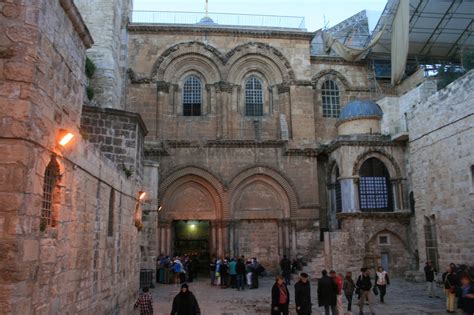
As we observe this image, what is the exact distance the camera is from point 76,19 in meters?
6.69

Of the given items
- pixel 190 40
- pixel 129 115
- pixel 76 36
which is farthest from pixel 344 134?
pixel 76 36

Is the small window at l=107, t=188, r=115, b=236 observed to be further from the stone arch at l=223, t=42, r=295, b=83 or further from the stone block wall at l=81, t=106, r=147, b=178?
the stone arch at l=223, t=42, r=295, b=83

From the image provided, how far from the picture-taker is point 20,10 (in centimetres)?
517

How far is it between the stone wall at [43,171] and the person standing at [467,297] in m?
6.64

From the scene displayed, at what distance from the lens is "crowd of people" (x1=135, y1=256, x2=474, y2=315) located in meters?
7.97

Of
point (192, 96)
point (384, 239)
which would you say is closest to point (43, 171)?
point (384, 239)

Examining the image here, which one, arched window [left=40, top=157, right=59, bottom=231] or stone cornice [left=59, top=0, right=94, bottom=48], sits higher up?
stone cornice [left=59, top=0, right=94, bottom=48]

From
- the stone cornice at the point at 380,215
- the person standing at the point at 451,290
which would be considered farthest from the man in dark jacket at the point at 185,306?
the stone cornice at the point at 380,215

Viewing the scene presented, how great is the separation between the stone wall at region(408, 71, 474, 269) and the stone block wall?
34.8 feet

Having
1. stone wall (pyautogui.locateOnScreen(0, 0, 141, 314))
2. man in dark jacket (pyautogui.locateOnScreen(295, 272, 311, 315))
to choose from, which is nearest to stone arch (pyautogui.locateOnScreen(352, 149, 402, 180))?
man in dark jacket (pyautogui.locateOnScreen(295, 272, 311, 315))

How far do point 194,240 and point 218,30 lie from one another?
11513 millimetres

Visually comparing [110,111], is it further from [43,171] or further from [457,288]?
[457,288]

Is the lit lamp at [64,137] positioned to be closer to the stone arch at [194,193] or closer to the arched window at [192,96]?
the stone arch at [194,193]

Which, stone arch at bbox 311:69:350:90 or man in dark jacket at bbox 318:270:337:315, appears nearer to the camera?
man in dark jacket at bbox 318:270:337:315
